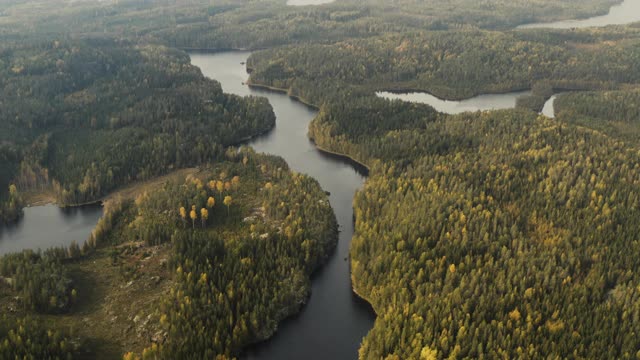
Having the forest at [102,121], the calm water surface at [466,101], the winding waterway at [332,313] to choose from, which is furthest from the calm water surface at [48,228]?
the calm water surface at [466,101]

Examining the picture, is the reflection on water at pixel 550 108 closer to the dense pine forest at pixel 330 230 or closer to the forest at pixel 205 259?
the dense pine forest at pixel 330 230

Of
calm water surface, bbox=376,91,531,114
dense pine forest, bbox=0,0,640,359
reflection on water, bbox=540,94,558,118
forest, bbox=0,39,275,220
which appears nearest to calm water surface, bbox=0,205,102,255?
forest, bbox=0,39,275,220

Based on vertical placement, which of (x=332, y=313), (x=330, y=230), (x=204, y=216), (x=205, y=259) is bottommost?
(x=332, y=313)

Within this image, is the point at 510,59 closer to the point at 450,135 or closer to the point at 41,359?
the point at 450,135

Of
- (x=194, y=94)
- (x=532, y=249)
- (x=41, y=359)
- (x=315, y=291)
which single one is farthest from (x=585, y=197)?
(x=194, y=94)

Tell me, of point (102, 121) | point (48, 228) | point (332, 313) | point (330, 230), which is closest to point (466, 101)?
point (330, 230)

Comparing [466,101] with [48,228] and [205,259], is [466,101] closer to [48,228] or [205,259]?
[205,259]
